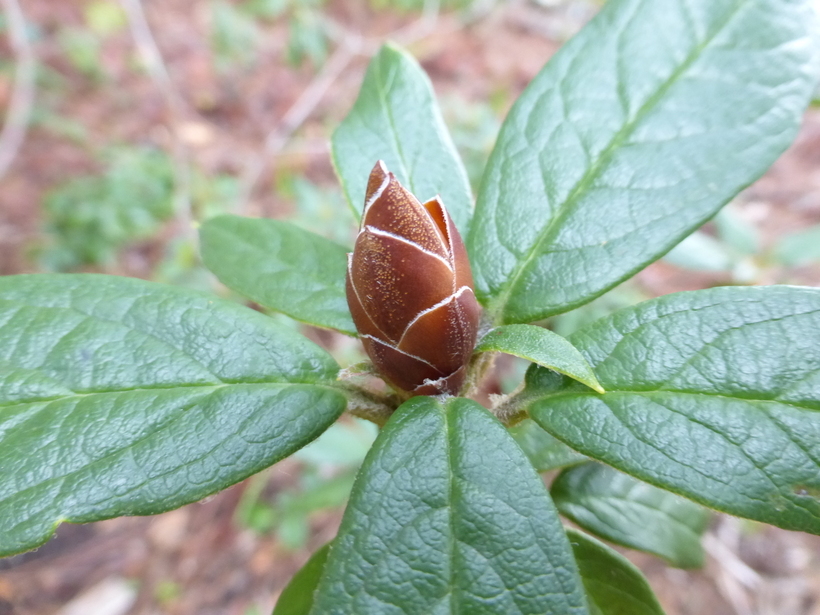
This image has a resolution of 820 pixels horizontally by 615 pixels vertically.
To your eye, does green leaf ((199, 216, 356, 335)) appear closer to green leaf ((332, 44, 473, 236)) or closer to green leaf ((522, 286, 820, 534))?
green leaf ((332, 44, 473, 236))

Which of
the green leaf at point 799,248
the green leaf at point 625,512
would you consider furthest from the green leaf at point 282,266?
the green leaf at point 799,248

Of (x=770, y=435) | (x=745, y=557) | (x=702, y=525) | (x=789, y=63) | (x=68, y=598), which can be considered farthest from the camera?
(x=68, y=598)


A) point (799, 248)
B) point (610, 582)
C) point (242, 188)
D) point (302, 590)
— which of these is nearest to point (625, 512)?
point (610, 582)

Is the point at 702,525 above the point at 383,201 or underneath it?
underneath

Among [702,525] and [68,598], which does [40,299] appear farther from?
[68,598]

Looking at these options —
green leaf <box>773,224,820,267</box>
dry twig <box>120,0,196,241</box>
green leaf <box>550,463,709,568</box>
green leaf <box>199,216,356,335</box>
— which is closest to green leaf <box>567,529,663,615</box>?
green leaf <box>550,463,709,568</box>

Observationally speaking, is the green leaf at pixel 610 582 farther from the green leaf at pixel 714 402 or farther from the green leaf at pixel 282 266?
the green leaf at pixel 282 266

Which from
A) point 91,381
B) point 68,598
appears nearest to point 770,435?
point 91,381

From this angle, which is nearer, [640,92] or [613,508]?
[640,92]
